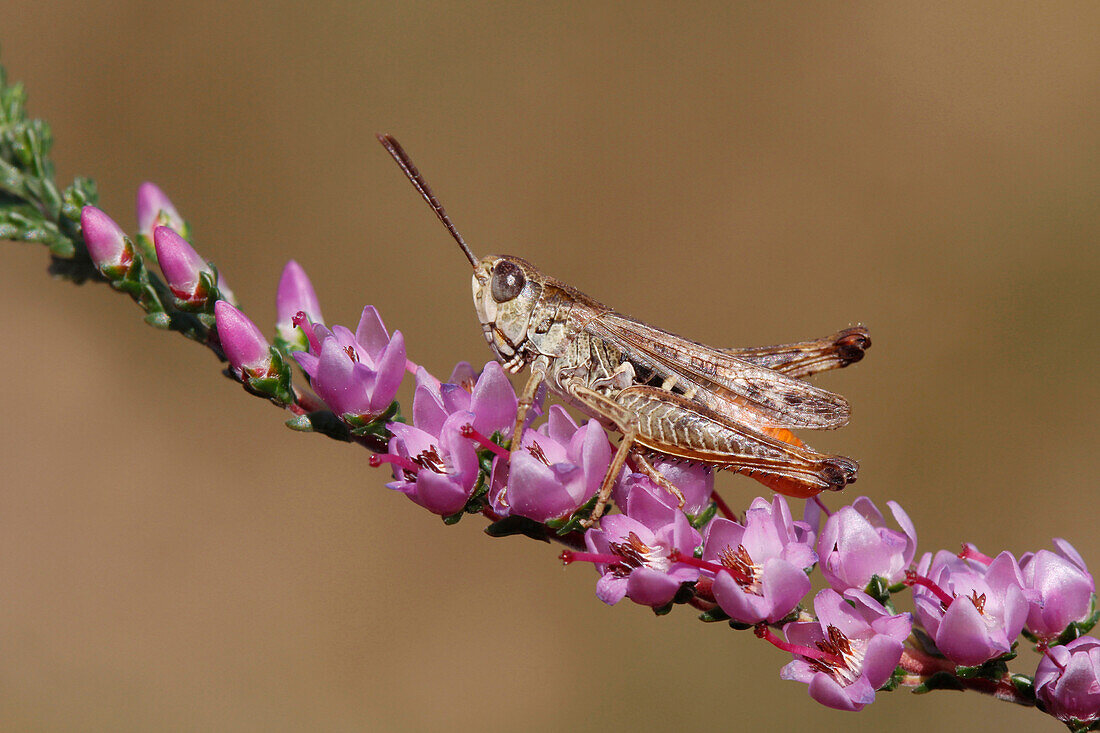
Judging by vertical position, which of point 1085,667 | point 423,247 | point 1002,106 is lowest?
point 1085,667

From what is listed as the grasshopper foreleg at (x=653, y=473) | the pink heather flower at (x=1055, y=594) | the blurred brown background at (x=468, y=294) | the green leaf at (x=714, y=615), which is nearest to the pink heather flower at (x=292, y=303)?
the grasshopper foreleg at (x=653, y=473)

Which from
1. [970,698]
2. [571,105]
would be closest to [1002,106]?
[571,105]

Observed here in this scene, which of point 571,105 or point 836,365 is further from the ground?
point 571,105

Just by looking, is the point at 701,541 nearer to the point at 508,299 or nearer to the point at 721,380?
the point at 721,380

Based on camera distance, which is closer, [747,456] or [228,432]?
[747,456]

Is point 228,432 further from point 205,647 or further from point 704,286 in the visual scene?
point 704,286

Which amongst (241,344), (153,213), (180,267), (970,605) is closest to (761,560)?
(970,605)

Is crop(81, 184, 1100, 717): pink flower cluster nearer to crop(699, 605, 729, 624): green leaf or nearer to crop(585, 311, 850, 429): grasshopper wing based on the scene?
crop(699, 605, 729, 624): green leaf

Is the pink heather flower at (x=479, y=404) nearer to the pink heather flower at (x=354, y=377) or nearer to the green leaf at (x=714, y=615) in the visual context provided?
the pink heather flower at (x=354, y=377)
